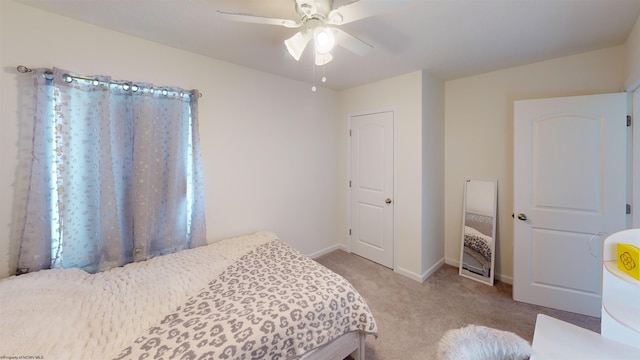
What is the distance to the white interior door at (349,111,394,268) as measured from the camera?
9.54ft

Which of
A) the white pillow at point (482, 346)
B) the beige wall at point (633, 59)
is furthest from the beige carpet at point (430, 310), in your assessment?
the beige wall at point (633, 59)

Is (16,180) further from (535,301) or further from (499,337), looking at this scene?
(535,301)

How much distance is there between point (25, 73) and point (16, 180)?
0.69 meters

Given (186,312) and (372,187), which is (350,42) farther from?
(372,187)

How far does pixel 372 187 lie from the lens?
309 cm

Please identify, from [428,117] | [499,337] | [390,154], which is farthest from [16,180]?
[428,117]

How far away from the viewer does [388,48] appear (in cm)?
203

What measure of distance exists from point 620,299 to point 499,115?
7.06 ft

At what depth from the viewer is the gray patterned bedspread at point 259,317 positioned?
3.38 ft

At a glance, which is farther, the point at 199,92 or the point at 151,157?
the point at 199,92

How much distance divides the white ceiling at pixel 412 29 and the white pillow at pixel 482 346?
1732mm

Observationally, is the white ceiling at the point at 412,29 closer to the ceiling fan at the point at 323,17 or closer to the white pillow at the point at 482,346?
the ceiling fan at the point at 323,17

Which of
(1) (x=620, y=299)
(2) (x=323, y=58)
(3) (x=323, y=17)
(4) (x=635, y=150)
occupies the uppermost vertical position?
(3) (x=323, y=17)

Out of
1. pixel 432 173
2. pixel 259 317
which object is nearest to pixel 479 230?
pixel 432 173
